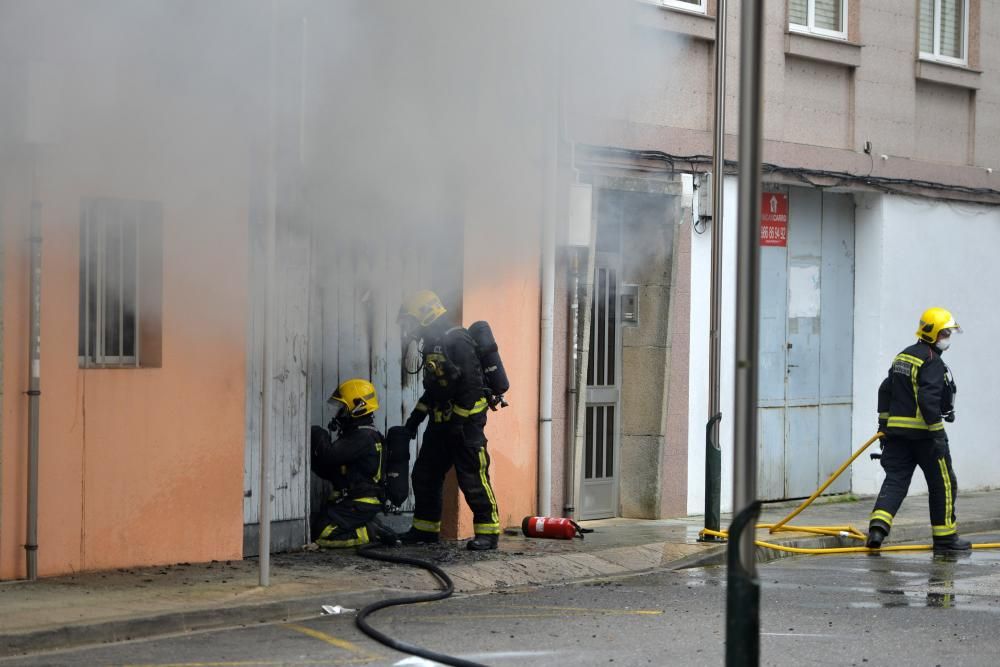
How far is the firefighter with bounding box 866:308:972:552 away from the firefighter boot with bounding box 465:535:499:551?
275 cm

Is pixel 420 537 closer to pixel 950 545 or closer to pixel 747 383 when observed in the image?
pixel 950 545

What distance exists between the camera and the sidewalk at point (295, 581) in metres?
6.90

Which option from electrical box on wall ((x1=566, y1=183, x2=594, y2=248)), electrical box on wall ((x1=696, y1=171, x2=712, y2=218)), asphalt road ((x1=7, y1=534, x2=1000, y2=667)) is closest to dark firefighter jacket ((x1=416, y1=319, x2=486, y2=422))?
asphalt road ((x1=7, y1=534, x2=1000, y2=667))

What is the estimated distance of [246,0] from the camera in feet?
23.4

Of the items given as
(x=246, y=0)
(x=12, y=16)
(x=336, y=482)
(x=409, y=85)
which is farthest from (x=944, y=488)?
(x=12, y=16)

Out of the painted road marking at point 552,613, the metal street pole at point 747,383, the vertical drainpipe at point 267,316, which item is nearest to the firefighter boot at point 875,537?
the painted road marking at point 552,613

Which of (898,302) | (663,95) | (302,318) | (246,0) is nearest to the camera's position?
(246,0)

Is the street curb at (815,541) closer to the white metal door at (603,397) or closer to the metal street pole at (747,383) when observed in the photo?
the white metal door at (603,397)

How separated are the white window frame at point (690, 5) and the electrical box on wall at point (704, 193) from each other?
129cm

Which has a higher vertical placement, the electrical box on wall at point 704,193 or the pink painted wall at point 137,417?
the electrical box on wall at point 704,193

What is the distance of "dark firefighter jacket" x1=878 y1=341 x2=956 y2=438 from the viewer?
411 inches

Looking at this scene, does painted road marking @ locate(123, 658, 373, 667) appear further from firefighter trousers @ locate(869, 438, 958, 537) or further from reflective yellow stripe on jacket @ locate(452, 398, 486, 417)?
firefighter trousers @ locate(869, 438, 958, 537)

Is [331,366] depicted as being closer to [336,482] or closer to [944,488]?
[336,482]

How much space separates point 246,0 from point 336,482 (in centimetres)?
352
